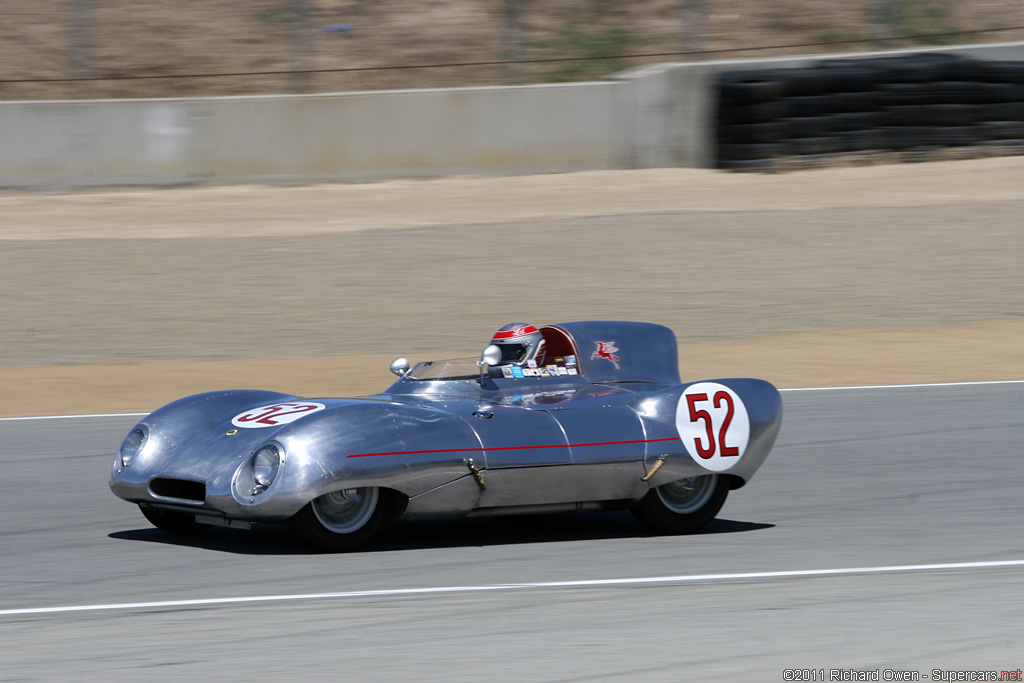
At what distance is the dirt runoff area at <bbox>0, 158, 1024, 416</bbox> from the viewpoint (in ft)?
43.5

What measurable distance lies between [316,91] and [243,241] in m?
6.43

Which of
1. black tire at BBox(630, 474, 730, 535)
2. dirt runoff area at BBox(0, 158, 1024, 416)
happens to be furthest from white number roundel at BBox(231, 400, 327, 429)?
dirt runoff area at BBox(0, 158, 1024, 416)

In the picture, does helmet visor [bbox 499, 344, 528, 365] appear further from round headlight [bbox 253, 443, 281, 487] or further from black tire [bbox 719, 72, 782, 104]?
black tire [bbox 719, 72, 782, 104]

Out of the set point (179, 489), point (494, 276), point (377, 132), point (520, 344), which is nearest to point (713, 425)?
point (520, 344)

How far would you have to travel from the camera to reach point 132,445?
257 inches

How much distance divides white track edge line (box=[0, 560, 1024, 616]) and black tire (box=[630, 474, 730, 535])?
2.80 feet

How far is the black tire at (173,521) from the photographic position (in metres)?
6.53

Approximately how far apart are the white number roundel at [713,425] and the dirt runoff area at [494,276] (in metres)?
5.61

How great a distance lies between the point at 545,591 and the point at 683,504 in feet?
4.93

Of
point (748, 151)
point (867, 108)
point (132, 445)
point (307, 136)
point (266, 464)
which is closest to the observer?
point (266, 464)

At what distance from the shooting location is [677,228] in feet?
60.1

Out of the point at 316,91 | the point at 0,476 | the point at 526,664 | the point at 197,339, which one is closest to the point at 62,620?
the point at 526,664

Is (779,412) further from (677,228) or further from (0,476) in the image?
(677,228)

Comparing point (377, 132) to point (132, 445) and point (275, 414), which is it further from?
point (275, 414)
